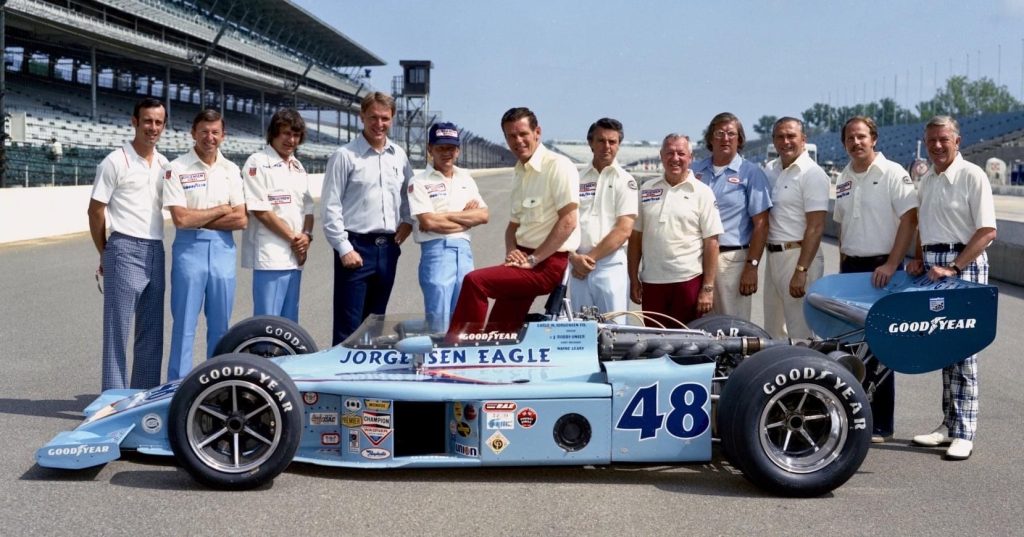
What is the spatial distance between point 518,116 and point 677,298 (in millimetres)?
1666

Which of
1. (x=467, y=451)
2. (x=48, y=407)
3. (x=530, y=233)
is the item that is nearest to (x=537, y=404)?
(x=467, y=451)

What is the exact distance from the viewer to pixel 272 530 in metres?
4.34

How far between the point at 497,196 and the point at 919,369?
3739 centimetres

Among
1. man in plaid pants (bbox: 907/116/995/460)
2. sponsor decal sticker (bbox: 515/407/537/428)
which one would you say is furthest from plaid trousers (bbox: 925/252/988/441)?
sponsor decal sticker (bbox: 515/407/537/428)

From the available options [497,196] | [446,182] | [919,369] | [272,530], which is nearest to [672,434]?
[919,369]

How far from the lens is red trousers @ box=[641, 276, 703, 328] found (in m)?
6.81

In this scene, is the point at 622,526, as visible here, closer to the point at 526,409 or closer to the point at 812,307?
the point at 526,409

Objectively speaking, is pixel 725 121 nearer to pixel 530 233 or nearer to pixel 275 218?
pixel 530 233

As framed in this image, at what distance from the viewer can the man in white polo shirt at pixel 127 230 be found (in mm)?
6371

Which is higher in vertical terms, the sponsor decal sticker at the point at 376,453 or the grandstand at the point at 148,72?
the grandstand at the point at 148,72

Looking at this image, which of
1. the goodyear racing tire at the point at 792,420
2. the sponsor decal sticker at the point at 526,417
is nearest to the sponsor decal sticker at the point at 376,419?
the sponsor decal sticker at the point at 526,417

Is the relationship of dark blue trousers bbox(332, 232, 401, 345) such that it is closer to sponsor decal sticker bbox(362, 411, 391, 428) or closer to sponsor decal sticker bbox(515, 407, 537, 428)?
sponsor decal sticker bbox(362, 411, 391, 428)

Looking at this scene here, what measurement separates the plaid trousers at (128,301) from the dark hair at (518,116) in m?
2.38

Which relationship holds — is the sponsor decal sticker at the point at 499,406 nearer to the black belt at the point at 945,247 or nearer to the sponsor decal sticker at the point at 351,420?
the sponsor decal sticker at the point at 351,420
